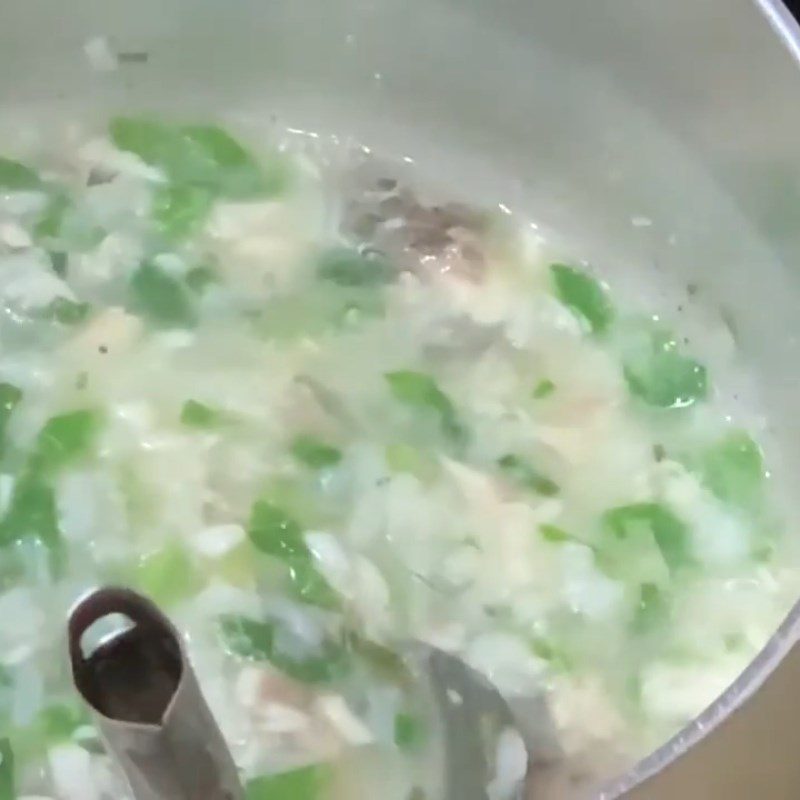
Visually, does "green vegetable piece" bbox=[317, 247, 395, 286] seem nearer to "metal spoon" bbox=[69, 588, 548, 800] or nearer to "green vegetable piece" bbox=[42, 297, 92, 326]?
"green vegetable piece" bbox=[42, 297, 92, 326]

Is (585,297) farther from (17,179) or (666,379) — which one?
(17,179)

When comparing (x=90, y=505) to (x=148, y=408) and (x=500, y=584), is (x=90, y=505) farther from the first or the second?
(x=500, y=584)

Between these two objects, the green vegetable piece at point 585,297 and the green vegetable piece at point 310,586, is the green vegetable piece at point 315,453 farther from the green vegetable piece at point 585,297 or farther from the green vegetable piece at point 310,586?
the green vegetable piece at point 585,297

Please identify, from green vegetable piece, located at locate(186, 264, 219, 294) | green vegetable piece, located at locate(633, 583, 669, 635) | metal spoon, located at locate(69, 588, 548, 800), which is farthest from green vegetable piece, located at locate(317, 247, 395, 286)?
metal spoon, located at locate(69, 588, 548, 800)

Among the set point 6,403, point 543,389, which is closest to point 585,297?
point 543,389

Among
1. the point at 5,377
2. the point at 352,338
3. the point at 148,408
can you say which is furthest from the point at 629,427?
the point at 5,377
